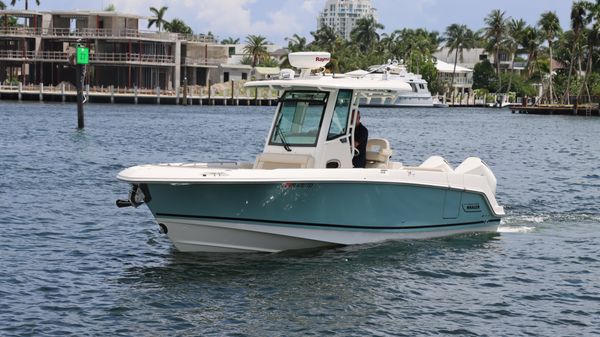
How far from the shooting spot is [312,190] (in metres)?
18.0

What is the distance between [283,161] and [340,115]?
55.5 inches

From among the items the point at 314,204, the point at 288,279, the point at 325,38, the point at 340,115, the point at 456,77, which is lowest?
the point at 456,77

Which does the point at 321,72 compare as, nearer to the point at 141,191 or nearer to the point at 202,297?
the point at 141,191

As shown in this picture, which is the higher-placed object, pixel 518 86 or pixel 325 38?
pixel 325 38

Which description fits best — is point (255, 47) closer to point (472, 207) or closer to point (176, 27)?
point (176, 27)

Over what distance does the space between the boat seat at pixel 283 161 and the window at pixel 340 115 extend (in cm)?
67

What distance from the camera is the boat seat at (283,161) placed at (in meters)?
19.0

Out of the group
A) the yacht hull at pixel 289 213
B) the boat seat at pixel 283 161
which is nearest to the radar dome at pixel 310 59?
the boat seat at pixel 283 161

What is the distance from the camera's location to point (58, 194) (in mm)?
28484

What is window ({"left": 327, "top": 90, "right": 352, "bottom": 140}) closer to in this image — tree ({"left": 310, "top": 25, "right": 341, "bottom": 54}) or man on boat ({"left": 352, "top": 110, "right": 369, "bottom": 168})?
man on boat ({"left": 352, "top": 110, "right": 369, "bottom": 168})

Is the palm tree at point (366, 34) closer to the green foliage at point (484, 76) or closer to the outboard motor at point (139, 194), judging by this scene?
the green foliage at point (484, 76)

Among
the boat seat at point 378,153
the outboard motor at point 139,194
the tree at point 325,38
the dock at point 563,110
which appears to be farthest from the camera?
the tree at point 325,38

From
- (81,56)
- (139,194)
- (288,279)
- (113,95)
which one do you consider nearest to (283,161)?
(288,279)

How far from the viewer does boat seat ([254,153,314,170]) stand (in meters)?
19.0
